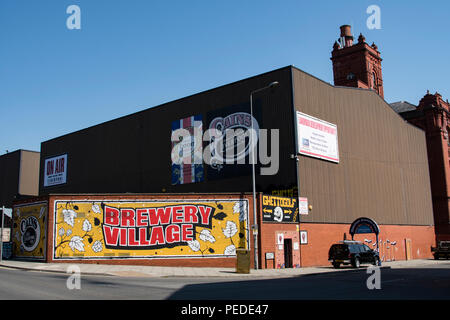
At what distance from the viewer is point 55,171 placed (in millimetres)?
56594

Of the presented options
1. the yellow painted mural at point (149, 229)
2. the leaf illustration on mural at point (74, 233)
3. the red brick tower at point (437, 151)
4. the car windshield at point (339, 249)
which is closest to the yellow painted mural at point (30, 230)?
the leaf illustration on mural at point (74, 233)

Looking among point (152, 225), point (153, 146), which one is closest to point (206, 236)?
point (152, 225)

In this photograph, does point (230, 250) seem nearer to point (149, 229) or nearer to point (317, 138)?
point (149, 229)

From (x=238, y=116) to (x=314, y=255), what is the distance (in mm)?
13453

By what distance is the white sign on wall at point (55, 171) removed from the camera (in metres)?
55.3

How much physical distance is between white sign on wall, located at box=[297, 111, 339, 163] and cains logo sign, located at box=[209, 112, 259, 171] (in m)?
3.90

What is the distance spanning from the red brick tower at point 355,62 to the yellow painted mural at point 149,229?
4661cm

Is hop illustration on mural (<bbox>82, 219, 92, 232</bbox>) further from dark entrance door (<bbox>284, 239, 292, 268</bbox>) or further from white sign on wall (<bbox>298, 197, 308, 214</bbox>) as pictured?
white sign on wall (<bbox>298, 197, 308, 214</bbox>)

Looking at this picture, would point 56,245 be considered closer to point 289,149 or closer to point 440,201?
point 289,149

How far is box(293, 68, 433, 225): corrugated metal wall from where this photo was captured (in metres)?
36.2

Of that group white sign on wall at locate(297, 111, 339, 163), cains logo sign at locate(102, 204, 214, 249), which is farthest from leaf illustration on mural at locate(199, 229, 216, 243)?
white sign on wall at locate(297, 111, 339, 163)

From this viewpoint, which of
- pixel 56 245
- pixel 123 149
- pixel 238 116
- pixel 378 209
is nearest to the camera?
pixel 56 245
